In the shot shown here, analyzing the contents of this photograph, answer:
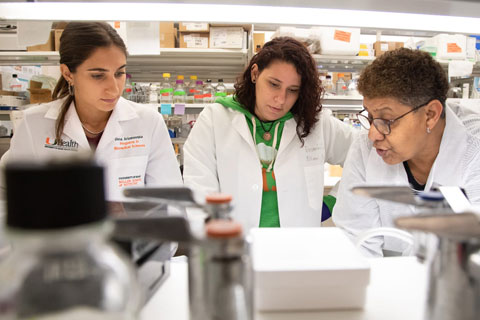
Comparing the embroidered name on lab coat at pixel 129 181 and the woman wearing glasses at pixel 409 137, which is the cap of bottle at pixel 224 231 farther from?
the embroidered name on lab coat at pixel 129 181

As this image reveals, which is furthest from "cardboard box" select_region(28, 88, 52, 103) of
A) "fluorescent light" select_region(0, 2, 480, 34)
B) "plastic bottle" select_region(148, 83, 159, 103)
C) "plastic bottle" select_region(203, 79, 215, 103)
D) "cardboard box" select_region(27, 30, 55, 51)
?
"fluorescent light" select_region(0, 2, 480, 34)

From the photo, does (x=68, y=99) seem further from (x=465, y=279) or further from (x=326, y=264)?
(x=465, y=279)

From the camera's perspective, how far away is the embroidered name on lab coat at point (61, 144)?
160 cm

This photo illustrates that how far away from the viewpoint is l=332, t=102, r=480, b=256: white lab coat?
1219 mm

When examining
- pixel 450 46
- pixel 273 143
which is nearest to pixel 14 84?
pixel 273 143

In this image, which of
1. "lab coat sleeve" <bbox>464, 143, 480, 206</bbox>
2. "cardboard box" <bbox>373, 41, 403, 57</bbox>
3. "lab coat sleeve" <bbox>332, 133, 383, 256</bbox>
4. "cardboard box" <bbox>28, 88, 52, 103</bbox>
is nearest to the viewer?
"lab coat sleeve" <bbox>464, 143, 480, 206</bbox>

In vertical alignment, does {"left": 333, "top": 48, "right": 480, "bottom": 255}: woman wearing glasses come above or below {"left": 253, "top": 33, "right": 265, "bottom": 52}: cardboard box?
below

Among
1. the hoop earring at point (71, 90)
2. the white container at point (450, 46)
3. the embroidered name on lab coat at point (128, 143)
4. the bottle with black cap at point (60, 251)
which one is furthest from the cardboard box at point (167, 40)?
the bottle with black cap at point (60, 251)

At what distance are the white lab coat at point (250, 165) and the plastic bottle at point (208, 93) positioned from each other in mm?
1136

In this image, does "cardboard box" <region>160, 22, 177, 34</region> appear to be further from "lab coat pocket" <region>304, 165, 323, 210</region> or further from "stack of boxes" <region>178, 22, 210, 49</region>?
"lab coat pocket" <region>304, 165, 323, 210</region>

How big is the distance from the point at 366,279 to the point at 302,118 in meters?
1.32

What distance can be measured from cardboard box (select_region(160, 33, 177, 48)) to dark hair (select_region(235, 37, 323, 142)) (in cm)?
122

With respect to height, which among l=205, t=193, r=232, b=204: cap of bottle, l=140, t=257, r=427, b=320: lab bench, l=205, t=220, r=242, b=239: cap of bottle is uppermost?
l=205, t=193, r=232, b=204: cap of bottle

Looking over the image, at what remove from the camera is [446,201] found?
0.63 m
